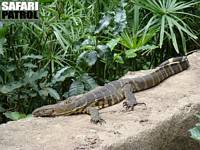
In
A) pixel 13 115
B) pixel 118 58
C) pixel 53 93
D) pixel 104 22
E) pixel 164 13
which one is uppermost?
pixel 164 13

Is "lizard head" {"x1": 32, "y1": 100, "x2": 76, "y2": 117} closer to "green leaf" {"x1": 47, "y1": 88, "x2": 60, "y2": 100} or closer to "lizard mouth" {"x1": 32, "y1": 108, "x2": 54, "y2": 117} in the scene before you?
"lizard mouth" {"x1": 32, "y1": 108, "x2": 54, "y2": 117}

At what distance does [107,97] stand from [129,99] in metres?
0.19

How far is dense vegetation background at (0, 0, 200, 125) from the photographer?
4977 millimetres

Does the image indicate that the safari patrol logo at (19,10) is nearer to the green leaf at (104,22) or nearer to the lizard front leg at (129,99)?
the green leaf at (104,22)

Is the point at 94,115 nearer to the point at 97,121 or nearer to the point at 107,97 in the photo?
the point at 97,121

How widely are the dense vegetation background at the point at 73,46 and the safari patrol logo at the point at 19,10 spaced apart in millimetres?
83

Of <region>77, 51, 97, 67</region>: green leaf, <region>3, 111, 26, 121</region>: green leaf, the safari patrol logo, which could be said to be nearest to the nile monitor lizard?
<region>3, 111, 26, 121</region>: green leaf

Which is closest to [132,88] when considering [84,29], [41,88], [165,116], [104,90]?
[104,90]

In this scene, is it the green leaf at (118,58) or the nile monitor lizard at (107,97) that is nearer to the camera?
the nile monitor lizard at (107,97)

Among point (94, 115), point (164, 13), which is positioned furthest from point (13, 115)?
point (164, 13)

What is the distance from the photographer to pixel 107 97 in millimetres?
4191

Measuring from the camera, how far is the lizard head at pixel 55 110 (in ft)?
13.0

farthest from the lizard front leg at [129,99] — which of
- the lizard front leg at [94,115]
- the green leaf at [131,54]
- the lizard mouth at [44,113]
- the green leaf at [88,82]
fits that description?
the green leaf at [131,54]

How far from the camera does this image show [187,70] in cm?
500
